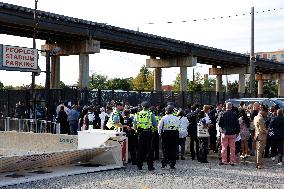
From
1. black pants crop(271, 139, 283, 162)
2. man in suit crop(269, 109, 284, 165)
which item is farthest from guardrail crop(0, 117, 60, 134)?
man in suit crop(269, 109, 284, 165)

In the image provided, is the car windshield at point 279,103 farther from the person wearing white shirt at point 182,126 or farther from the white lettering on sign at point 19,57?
the white lettering on sign at point 19,57

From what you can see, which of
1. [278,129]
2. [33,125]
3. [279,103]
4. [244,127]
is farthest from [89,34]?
[278,129]

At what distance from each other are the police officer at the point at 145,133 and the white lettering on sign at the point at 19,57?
11251 millimetres

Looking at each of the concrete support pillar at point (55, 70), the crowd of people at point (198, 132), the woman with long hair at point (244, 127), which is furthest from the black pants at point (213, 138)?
the concrete support pillar at point (55, 70)

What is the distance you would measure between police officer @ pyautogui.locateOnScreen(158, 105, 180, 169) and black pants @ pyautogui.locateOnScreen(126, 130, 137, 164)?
1.11m

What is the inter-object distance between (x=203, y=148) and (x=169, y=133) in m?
2.13

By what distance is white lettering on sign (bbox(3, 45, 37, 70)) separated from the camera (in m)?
22.5

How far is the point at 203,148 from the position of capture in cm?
1496

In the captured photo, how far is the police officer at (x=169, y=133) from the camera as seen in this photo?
13.2 m

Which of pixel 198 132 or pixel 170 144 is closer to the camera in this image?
pixel 170 144

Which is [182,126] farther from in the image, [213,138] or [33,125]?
[33,125]

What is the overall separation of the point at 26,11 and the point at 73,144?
20.6 m

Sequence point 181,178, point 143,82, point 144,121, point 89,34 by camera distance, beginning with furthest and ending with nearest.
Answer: point 143,82
point 89,34
point 144,121
point 181,178

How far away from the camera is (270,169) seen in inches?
534
